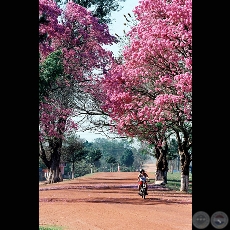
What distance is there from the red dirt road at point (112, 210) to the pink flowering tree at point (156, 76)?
187 cm

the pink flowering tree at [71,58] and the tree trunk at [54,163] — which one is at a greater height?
the pink flowering tree at [71,58]

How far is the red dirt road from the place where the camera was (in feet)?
22.2

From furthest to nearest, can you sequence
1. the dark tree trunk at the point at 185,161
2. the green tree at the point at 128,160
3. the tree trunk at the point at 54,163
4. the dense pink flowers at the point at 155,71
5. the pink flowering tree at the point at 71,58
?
the green tree at the point at 128,160, the tree trunk at the point at 54,163, the pink flowering tree at the point at 71,58, the dark tree trunk at the point at 185,161, the dense pink flowers at the point at 155,71

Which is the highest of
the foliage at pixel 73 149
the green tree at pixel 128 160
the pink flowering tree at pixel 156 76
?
the pink flowering tree at pixel 156 76

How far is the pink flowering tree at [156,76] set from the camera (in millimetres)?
8875

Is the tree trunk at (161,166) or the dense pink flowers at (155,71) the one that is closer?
the dense pink flowers at (155,71)

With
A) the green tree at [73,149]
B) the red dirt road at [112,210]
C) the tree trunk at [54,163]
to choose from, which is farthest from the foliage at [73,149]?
the red dirt road at [112,210]

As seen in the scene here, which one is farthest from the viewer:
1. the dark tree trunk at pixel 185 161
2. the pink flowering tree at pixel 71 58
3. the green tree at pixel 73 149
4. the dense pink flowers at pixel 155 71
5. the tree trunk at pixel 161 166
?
the green tree at pixel 73 149

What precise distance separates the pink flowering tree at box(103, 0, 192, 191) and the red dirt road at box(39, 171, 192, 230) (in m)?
1.87

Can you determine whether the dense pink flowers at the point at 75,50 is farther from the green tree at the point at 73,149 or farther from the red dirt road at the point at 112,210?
the green tree at the point at 73,149

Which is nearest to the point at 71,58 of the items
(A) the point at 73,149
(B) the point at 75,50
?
(B) the point at 75,50

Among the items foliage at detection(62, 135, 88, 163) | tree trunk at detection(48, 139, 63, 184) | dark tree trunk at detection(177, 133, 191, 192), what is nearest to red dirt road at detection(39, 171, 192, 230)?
dark tree trunk at detection(177, 133, 191, 192)
